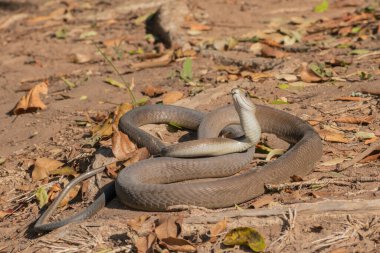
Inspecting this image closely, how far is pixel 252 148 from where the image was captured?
18.5 feet

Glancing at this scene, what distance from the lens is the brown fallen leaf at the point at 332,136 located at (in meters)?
5.92

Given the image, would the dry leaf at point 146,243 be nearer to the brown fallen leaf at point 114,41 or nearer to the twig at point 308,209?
the twig at point 308,209

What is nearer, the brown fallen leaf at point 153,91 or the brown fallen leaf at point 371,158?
the brown fallen leaf at point 371,158

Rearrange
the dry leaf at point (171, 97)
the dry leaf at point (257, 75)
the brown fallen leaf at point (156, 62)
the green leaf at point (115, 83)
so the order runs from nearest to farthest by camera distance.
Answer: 1. the dry leaf at point (171, 97)
2. the dry leaf at point (257, 75)
3. the green leaf at point (115, 83)
4. the brown fallen leaf at point (156, 62)

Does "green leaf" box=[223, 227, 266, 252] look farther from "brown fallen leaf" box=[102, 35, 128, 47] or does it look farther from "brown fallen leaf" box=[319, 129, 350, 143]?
"brown fallen leaf" box=[102, 35, 128, 47]

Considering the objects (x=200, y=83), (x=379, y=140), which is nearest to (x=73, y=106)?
(x=200, y=83)

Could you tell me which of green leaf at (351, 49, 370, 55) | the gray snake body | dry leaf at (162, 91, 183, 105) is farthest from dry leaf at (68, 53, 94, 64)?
green leaf at (351, 49, 370, 55)

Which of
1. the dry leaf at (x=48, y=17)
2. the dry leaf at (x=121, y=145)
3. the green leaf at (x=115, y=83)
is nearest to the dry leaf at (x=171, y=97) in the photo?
the green leaf at (x=115, y=83)

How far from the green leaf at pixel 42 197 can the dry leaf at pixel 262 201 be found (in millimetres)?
1877

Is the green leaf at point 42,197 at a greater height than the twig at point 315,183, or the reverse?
the twig at point 315,183

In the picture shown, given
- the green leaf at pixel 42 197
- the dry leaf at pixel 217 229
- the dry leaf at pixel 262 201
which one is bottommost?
the green leaf at pixel 42 197

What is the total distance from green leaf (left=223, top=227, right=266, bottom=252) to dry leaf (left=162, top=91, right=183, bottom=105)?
3.13 metres

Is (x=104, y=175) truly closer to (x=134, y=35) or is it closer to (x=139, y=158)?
(x=139, y=158)

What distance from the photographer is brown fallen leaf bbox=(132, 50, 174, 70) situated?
357 inches
